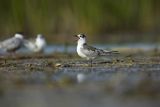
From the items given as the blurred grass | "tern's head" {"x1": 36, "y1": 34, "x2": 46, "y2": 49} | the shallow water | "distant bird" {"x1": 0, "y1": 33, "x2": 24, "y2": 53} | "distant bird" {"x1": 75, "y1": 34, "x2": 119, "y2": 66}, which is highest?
the blurred grass

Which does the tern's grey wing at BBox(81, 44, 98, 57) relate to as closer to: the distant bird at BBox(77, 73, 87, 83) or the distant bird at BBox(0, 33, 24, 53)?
the distant bird at BBox(77, 73, 87, 83)

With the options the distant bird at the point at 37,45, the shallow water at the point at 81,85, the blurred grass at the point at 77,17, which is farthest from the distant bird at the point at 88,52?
the blurred grass at the point at 77,17

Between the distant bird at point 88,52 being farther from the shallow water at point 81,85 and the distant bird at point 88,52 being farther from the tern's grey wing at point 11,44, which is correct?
the tern's grey wing at point 11,44

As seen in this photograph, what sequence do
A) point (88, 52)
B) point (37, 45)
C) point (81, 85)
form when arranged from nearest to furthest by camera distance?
1. point (81, 85)
2. point (88, 52)
3. point (37, 45)

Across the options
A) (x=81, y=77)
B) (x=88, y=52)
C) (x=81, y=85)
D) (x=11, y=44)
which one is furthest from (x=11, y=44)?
(x=81, y=85)

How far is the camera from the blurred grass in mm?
22266

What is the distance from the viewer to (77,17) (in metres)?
22.4

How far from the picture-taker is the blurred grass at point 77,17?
22.3m

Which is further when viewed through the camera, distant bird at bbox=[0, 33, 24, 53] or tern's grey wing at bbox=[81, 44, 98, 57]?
distant bird at bbox=[0, 33, 24, 53]

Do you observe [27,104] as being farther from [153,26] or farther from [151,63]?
[153,26]

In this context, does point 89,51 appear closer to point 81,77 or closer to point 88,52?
point 88,52

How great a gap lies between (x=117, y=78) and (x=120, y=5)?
44.4 ft

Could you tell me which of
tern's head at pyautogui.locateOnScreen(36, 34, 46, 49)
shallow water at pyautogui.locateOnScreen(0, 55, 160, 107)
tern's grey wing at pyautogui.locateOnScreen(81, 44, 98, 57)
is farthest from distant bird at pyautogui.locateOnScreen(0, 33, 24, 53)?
tern's grey wing at pyautogui.locateOnScreen(81, 44, 98, 57)

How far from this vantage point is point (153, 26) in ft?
82.3
